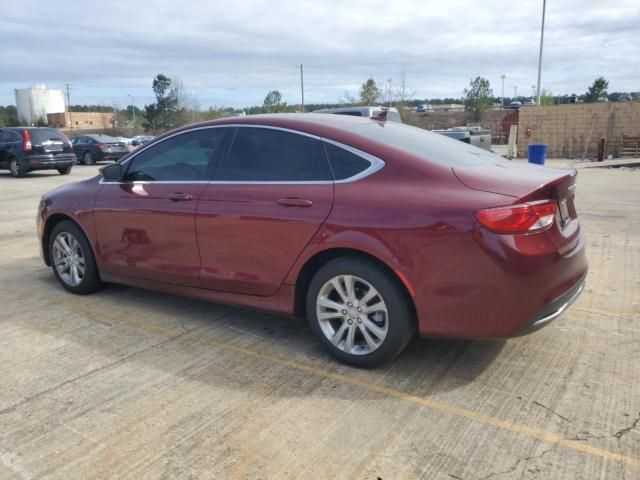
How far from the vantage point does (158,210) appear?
4.45m

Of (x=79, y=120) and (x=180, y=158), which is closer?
(x=180, y=158)

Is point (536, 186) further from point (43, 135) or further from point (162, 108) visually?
point (162, 108)

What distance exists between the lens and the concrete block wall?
→ 2505 centimetres

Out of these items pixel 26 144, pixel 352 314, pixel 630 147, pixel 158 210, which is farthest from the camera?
pixel 630 147

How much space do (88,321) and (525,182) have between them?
3.52 m

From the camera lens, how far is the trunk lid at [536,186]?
10.6 feet

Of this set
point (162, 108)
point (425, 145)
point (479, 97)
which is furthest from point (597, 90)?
point (425, 145)

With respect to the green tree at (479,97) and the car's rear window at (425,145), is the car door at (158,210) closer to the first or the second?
the car's rear window at (425,145)

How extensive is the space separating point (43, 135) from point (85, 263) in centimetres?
1598

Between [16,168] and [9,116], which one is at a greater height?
[9,116]

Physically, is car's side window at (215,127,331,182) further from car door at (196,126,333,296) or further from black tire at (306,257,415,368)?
black tire at (306,257,415,368)

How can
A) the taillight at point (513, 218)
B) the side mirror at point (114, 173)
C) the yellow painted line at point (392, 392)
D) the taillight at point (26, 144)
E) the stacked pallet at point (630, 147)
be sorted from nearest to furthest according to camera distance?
the yellow painted line at point (392, 392) → the taillight at point (513, 218) → the side mirror at point (114, 173) → the taillight at point (26, 144) → the stacked pallet at point (630, 147)

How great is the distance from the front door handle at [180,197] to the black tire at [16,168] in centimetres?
1679

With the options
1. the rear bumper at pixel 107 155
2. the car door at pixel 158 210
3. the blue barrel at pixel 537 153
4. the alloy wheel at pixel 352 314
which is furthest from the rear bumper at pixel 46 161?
the alloy wheel at pixel 352 314
